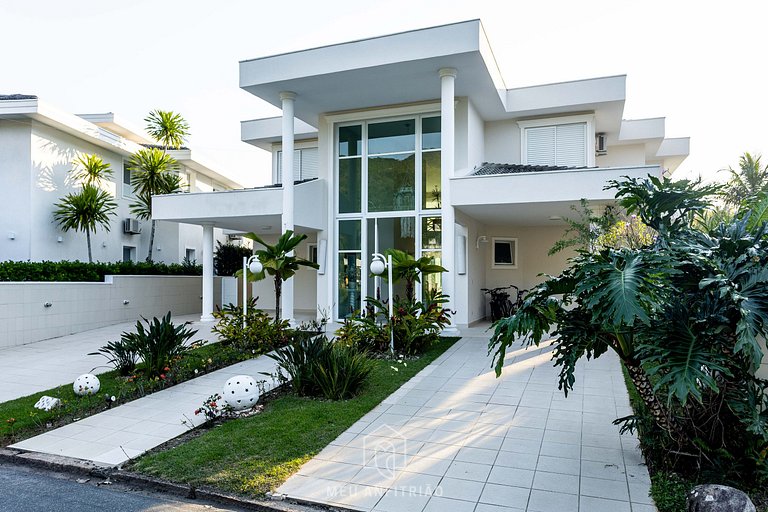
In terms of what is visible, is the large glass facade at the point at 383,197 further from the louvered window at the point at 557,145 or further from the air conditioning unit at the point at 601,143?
the air conditioning unit at the point at 601,143

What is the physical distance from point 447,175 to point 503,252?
17.4 feet

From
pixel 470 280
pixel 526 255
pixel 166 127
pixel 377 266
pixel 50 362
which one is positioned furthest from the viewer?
pixel 166 127

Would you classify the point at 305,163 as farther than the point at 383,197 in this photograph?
Yes

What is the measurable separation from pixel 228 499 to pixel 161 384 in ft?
13.4

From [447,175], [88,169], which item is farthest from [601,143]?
[88,169]

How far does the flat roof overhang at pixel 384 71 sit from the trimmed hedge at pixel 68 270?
22.0 ft

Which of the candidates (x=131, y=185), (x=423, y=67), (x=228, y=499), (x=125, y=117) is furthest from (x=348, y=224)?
(x=125, y=117)

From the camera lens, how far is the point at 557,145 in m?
13.7

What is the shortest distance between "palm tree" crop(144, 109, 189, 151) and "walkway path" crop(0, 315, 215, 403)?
10.00m

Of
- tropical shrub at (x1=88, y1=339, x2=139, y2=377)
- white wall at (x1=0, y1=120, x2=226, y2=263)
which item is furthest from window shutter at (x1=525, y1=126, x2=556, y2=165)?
white wall at (x1=0, y1=120, x2=226, y2=263)

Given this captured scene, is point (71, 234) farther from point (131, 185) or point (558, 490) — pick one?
point (558, 490)

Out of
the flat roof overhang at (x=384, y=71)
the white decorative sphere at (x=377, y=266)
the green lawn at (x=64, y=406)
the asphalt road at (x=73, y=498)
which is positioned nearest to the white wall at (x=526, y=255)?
the flat roof overhang at (x=384, y=71)

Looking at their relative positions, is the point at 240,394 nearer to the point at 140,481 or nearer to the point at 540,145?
the point at 140,481

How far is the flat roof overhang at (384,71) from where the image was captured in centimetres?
1051
